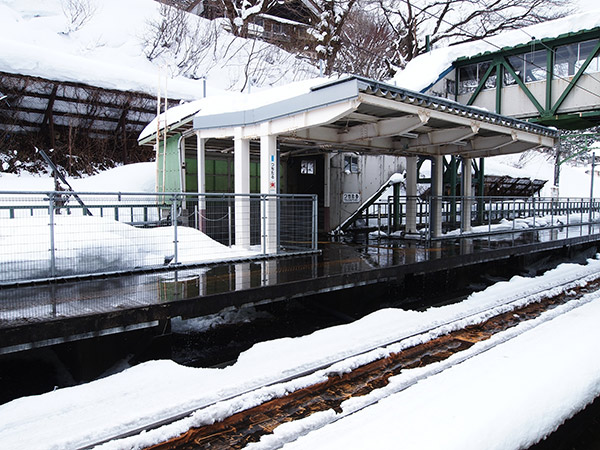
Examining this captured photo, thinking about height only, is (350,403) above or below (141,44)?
below

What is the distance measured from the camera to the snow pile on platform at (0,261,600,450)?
3.53m

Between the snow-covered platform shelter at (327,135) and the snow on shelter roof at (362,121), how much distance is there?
2 centimetres

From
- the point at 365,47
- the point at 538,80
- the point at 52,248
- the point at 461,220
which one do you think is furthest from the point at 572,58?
the point at 52,248

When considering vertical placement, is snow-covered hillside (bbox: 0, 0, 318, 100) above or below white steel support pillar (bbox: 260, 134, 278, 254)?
above

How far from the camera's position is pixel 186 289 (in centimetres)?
594

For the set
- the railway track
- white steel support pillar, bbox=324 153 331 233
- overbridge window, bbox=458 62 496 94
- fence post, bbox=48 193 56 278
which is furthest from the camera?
overbridge window, bbox=458 62 496 94

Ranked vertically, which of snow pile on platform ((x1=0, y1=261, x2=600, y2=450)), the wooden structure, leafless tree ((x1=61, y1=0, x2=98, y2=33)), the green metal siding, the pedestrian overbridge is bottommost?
snow pile on platform ((x1=0, y1=261, x2=600, y2=450))

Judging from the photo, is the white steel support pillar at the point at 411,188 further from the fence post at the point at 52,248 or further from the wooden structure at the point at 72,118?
the wooden structure at the point at 72,118

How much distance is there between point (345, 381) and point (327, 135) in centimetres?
641

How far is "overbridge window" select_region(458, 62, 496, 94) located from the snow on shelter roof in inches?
→ 496

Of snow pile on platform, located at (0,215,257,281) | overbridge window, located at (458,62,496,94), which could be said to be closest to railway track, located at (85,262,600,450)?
snow pile on platform, located at (0,215,257,281)

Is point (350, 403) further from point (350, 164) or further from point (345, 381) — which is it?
point (350, 164)

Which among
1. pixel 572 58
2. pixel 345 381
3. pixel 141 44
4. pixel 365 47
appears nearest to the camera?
pixel 345 381

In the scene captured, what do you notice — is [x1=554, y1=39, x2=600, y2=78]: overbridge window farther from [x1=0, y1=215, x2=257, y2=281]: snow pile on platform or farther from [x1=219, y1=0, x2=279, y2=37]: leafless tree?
[x1=0, y1=215, x2=257, y2=281]: snow pile on platform
